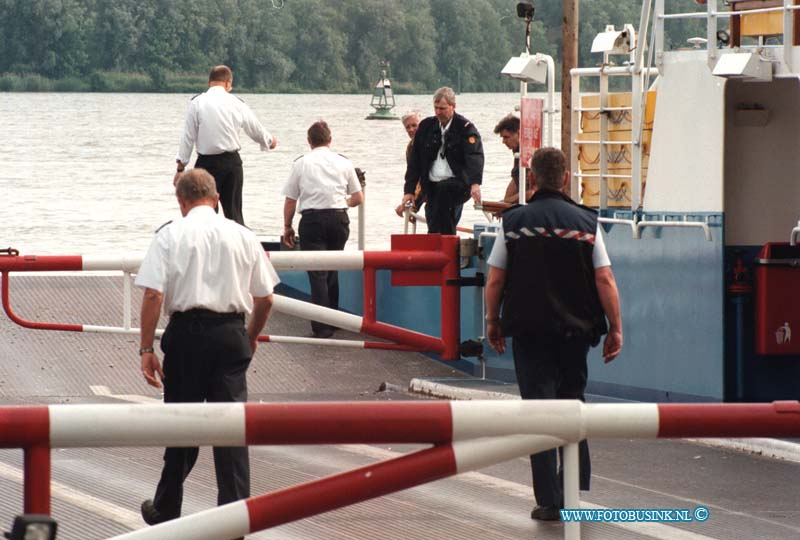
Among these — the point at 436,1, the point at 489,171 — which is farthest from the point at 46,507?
the point at 436,1

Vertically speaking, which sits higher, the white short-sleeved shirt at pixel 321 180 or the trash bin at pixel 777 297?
the white short-sleeved shirt at pixel 321 180

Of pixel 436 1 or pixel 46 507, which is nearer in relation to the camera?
pixel 46 507

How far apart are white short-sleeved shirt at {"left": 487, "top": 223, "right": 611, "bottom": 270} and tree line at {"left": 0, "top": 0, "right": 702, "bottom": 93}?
84989 millimetres

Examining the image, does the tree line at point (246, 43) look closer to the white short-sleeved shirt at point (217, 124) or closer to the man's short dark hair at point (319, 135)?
the man's short dark hair at point (319, 135)

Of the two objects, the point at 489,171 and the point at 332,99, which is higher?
the point at 332,99

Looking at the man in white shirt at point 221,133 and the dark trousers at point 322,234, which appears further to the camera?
the dark trousers at point 322,234

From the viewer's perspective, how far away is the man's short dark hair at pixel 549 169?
733 centimetres

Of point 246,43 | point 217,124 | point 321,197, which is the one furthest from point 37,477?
point 246,43

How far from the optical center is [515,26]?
87.1 metres

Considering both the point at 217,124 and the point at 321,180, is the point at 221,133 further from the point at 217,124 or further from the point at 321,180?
the point at 321,180

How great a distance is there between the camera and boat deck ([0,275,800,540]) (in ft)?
23.7

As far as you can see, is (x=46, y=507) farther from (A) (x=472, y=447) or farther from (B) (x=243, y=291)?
(B) (x=243, y=291)

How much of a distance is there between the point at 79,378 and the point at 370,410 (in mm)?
8042

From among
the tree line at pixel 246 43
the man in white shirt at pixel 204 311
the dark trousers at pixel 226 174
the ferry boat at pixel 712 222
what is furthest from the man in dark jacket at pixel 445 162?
the tree line at pixel 246 43
